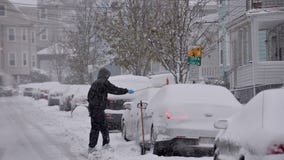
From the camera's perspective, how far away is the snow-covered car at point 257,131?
22.1 feet

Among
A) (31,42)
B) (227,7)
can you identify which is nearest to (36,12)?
(31,42)

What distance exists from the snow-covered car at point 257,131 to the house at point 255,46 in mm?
18166

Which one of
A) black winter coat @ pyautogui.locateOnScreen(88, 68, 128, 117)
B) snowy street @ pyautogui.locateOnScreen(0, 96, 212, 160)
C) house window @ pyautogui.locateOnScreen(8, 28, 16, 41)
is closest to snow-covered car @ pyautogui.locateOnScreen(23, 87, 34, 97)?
house window @ pyautogui.locateOnScreen(8, 28, 16, 41)

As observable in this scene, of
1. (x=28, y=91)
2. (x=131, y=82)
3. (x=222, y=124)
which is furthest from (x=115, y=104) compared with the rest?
(x=28, y=91)

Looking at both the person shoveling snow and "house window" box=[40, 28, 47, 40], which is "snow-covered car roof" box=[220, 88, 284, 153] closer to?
the person shoveling snow

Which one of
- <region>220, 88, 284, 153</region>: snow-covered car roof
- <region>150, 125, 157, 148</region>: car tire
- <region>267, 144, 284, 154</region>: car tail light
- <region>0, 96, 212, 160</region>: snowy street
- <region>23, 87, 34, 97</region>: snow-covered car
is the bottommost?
<region>23, 87, 34, 97</region>: snow-covered car

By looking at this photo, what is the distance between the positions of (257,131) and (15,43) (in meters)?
74.8

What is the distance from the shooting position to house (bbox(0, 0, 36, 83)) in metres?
78.5

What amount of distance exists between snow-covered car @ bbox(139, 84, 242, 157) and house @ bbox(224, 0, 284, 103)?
14.2 meters

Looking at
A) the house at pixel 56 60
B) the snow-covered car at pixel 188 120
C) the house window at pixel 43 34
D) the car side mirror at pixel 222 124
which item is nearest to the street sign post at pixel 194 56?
the snow-covered car at pixel 188 120

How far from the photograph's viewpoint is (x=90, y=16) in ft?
134

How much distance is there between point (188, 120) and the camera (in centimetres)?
1212

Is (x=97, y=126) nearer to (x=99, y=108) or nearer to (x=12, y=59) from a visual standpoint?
(x=99, y=108)

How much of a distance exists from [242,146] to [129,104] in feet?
29.2
